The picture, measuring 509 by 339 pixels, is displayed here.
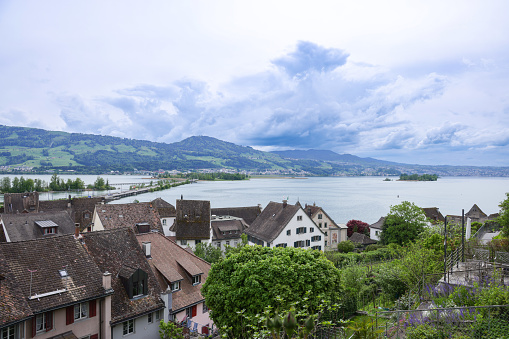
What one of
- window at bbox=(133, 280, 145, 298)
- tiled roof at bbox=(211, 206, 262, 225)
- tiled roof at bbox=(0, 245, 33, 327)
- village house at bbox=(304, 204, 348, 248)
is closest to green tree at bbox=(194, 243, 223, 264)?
window at bbox=(133, 280, 145, 298)

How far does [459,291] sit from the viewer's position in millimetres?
13727

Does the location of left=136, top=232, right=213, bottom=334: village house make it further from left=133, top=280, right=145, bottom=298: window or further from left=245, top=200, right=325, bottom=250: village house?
left=245, top=200, right=325, bottom=250: village house

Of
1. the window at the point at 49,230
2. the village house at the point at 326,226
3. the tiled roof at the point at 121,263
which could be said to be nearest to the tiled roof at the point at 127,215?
the window at the point at 49,230

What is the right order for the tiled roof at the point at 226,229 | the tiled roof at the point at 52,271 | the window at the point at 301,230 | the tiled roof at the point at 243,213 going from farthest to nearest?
1. the tiled roof at the point at 243,213
2. the tiled roof at the point at 226,229
3. the window at the point at 301,230
4. the tiled roof at the point at 52,271

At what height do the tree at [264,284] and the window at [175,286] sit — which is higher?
the tree at [264,284]

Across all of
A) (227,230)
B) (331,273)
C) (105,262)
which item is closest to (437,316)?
(331,273)

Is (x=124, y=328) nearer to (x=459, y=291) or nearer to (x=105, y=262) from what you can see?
(x=105, y=262)

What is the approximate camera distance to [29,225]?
131 ft

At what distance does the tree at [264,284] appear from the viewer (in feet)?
52.2

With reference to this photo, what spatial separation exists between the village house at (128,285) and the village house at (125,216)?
15.1 m

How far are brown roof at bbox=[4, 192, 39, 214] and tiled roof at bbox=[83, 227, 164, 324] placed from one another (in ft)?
153

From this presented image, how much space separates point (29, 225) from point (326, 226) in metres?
45.9

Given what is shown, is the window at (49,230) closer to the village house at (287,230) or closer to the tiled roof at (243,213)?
the village house at (287,230)

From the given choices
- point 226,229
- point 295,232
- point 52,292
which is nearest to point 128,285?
point 52,292
